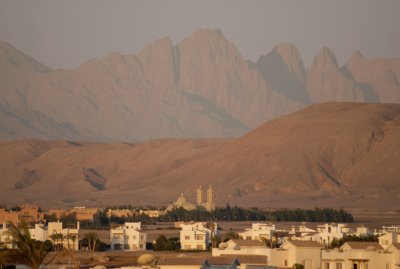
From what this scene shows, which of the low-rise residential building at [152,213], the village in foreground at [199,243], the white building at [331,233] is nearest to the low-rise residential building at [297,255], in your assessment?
the village in foreground at [199,243]

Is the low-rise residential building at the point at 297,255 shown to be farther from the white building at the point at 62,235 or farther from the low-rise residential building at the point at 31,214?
the low-rise residential building at the point at 31,214

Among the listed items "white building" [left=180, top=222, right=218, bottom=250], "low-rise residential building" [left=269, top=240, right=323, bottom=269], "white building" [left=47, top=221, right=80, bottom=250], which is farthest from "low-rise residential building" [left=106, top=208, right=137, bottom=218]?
"low-rise residential building" [left=269, top=240, right=323, bottom=269]

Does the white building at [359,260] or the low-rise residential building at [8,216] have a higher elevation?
the low-rise residential building at [8,216]

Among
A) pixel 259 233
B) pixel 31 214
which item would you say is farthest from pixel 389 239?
pixel 31 214

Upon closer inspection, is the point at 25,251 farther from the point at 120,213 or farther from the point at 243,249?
the point at 120,213

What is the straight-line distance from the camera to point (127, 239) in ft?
289

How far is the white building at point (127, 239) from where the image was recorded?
86.4m

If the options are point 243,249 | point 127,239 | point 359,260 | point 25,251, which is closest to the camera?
point 25,251

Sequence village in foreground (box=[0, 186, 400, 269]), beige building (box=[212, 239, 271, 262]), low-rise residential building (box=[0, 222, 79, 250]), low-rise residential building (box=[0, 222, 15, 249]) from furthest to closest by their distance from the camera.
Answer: low-rise residential building (box=[0, 222, 79, 250])
beige building (box=[212, 239, 271, 262])
village in foreground (box=[0, 186, 400, 269])
low-rise residential building (box=[0, 222, 15, 249])

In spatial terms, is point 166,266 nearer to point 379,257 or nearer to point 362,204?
point 379,257

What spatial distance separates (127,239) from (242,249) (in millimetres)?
28233

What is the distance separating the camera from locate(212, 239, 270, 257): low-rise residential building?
5785cm

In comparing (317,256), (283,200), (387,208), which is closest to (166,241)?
(317,256)

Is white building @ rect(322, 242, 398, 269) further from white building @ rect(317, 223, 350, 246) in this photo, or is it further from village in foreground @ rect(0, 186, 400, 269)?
white building @ rect(317, 223, 350, 246)
